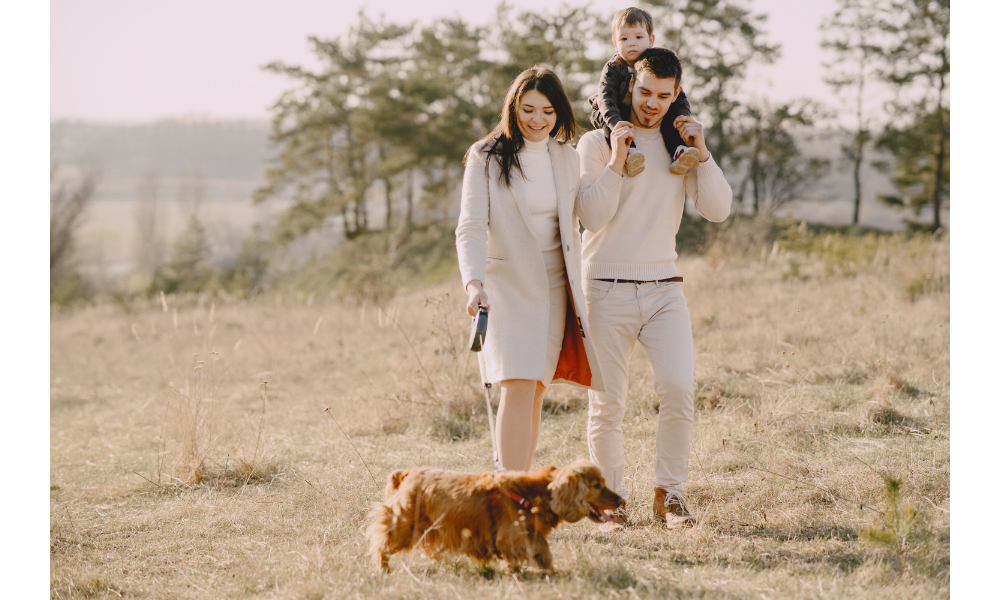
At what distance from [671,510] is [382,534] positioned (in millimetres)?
1362

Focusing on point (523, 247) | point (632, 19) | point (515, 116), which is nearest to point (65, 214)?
point (632, 19)

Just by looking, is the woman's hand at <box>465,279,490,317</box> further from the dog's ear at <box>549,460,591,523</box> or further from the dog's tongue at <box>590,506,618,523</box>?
the dog's tongue at <box>590,506,618,523</box>

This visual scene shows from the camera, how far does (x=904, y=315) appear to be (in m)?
7.85

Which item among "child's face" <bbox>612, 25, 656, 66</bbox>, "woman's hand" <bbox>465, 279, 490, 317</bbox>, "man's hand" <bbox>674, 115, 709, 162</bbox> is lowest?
"woman's hand" <bbox>465, 279, 490, 317</bbox>

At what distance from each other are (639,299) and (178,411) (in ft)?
11.9

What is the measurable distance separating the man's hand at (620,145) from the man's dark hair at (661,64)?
287 mm

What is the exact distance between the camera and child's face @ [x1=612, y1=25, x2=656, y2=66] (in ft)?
12.2

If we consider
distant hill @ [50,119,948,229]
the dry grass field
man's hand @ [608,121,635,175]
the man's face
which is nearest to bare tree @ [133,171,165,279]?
distant hill @ [50,119,948,229]

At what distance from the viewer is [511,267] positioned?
322 centimetres

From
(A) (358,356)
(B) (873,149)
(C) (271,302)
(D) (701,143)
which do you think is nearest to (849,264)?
(A) (358,356)

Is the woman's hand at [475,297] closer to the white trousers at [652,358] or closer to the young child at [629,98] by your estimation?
the white trousers at [652,358]

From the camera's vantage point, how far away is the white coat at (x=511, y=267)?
318cm

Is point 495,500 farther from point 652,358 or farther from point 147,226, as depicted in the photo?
point 147,226

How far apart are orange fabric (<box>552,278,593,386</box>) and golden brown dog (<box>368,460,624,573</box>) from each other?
0.61m
